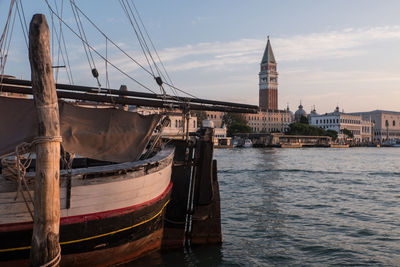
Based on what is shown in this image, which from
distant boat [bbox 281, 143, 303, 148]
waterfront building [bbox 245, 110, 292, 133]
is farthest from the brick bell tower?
distant boat [bbox 281, 143, 303, 148]

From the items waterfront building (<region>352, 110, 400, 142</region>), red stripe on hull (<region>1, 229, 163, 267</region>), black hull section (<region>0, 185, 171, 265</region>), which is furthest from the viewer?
waterfront building (<region>352, 110, 400, 142</region>)

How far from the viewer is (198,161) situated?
29.1 ft

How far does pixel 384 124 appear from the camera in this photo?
584 feet

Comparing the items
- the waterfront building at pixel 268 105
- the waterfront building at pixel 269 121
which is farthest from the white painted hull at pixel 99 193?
the waterfront building at pixel 269 121

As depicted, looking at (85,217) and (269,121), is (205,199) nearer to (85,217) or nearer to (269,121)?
(85,217)

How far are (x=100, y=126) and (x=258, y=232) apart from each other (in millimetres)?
5568

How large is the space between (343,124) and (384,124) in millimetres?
37963

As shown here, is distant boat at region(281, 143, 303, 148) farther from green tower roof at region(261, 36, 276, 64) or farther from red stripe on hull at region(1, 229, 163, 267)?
red stripe on hull at region(1, 229, 163, 267)

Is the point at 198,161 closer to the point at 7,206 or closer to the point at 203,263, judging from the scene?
the point at 203,263

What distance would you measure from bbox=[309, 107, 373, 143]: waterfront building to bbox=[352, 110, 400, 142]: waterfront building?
7.88m

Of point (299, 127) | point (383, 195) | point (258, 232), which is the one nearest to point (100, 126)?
point (258, 232)

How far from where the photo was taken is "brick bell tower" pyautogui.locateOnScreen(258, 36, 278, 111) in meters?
166

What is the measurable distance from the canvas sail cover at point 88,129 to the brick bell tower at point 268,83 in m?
156

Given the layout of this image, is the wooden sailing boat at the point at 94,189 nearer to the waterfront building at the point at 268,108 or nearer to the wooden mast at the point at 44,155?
the wooden mast at the point at 44,155
